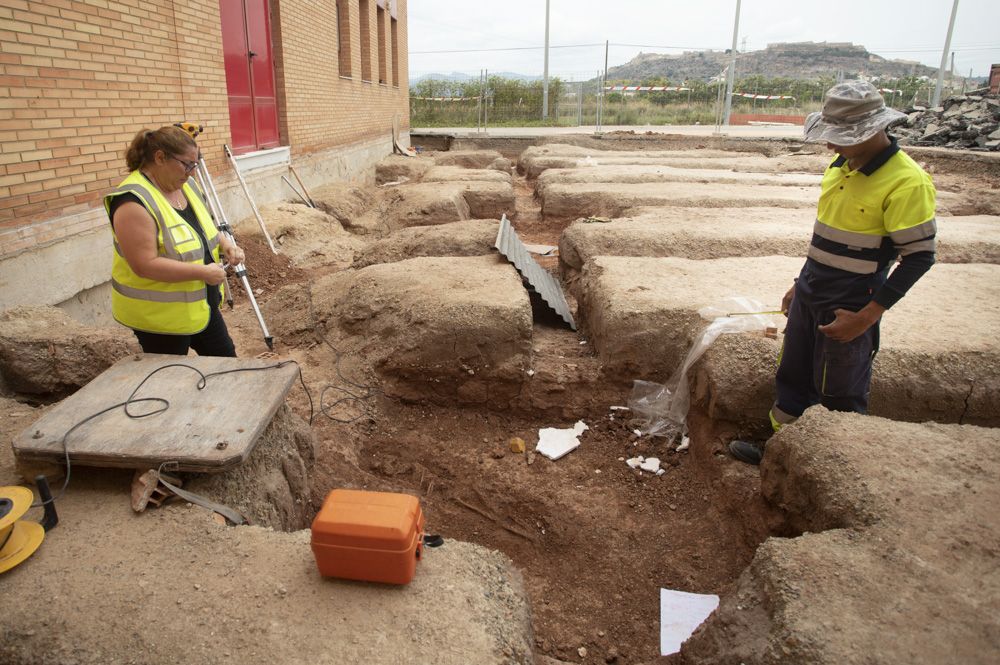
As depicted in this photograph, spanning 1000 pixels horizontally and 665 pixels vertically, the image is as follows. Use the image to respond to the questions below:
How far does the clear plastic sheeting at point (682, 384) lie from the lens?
398cm

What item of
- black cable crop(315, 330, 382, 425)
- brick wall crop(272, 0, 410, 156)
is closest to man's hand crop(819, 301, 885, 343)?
black cable crop(315, 330, 382, 425)

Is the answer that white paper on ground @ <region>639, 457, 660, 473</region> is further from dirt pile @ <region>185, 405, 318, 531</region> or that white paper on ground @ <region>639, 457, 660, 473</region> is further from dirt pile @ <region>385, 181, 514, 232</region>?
dirt pile @ <region>385, 181, 514, 232</region>

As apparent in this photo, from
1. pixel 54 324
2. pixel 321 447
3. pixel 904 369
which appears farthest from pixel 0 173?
pixel 904 369

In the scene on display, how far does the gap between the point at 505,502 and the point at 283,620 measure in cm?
192

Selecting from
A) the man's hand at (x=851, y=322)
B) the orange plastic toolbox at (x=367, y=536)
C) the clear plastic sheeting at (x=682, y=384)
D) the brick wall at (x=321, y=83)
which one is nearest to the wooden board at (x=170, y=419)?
the orange plastic toolbox at (x=367, y=536)

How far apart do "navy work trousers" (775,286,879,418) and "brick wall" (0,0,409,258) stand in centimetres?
503

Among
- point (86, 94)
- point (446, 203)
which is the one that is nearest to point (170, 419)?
point (86, 94)

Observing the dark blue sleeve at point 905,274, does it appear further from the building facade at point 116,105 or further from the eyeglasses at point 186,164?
the building facade at point 116,105

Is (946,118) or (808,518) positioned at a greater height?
(946,118)

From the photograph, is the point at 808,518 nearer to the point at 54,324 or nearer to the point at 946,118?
the point at 54,324

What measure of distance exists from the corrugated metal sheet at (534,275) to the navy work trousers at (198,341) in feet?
8.63

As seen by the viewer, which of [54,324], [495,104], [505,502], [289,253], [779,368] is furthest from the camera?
[495,104]

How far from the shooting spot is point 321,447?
3828mm

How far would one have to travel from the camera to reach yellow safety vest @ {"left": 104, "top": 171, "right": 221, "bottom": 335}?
2.88 meters
